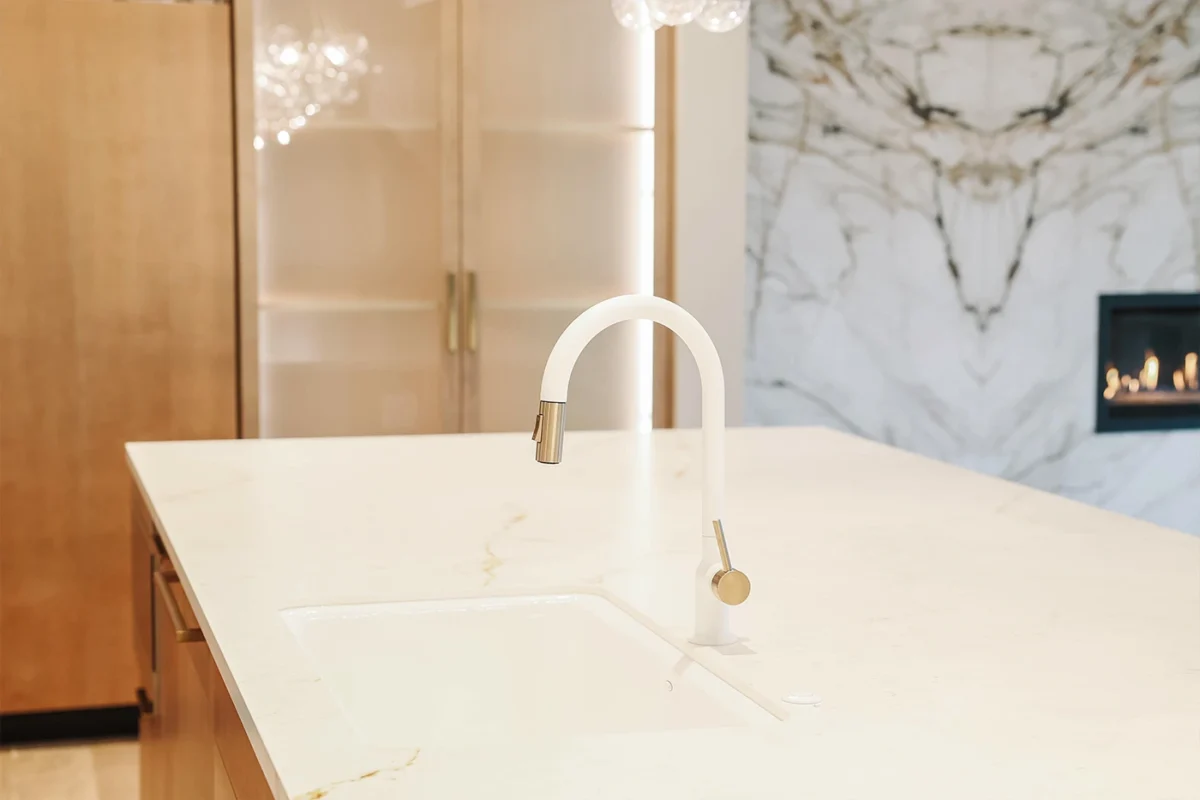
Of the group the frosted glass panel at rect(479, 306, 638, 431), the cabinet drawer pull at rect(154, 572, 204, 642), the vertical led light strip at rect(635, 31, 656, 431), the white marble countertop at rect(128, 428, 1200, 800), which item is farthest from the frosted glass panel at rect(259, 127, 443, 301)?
the cabinet drawer pull at rect(154, 572, 204, 642)

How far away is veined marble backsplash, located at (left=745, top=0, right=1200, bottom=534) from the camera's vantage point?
14.2ft

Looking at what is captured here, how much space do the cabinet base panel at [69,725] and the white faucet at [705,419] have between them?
109 inches

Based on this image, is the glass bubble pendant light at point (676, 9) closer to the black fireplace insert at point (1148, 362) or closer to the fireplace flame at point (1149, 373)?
the black fireplace insert at point (1148, 362)

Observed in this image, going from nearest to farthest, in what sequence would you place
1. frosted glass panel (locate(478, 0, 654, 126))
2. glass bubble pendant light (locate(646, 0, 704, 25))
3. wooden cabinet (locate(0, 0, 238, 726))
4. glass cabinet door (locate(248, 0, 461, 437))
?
1. glass bubble pendant light (locate(646, 0, 704, 25))
2. wooden cabinet (locate(0, 0, 238, 726))
3. glass cabinet door (locate(248, 0, 461, 437))
4. frosted glass panel (locate(478, 0, 654, 126))

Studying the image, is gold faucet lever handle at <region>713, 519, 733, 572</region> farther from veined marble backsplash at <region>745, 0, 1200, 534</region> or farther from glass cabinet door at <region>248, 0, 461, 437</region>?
veined marble backsplash at <region>745, 0, 1200, 534</region>

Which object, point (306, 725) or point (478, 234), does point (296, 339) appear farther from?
point (306, 725)

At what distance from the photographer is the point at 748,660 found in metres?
1.19

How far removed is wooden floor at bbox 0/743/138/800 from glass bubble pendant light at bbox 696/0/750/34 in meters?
2.26

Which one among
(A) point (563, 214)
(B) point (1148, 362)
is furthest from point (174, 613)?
(B) point (1148, 362)

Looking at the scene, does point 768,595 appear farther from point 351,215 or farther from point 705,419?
point 351,215

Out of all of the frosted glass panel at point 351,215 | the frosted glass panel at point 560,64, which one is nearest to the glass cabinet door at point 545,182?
the frosted glass panel at point 560,64

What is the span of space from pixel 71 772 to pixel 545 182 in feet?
6.46

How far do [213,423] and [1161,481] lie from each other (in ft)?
11.0

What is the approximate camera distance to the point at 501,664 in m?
1.42
